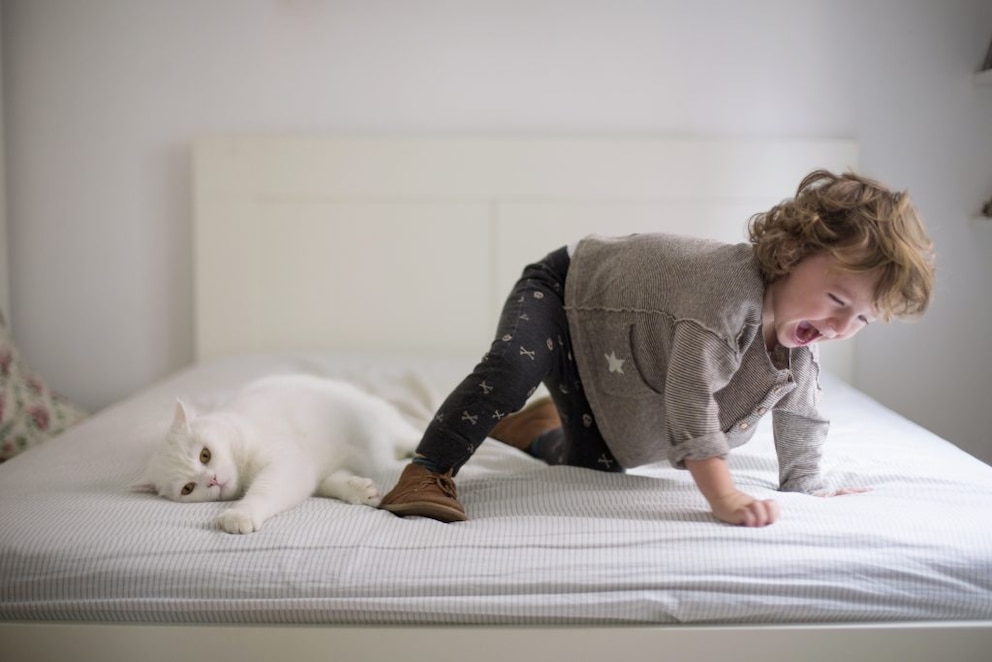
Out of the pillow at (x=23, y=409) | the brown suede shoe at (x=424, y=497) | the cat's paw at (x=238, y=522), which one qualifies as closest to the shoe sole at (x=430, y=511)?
the brown suede shoe at (x=424, y=497)

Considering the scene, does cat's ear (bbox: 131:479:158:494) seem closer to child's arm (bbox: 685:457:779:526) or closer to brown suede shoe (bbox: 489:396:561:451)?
brown suede shoe (bbox: 489:396:561:451)

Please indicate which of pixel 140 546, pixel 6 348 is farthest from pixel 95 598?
pixel 6 348

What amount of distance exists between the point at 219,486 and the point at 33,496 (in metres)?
0.27

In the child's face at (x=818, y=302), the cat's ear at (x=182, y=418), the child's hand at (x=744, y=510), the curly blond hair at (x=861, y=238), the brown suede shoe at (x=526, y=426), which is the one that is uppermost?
the curly blond hair at (x=861, y=238)

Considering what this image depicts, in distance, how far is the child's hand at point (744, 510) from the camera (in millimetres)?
1304

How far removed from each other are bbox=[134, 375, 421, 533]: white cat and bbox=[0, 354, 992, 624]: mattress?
0.04 meters

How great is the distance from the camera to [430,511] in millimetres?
1351

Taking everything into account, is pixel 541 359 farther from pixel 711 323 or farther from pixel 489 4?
pixel 489 4

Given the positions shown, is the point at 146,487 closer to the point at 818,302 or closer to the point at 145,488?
the point at 145,488

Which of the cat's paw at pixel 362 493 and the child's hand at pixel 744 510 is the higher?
the child's hand at pixel 744 510

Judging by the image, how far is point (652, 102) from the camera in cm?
269

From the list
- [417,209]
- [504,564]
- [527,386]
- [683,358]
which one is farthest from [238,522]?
[417,209]

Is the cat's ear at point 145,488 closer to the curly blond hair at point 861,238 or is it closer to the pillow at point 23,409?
the pillow at point 23,409

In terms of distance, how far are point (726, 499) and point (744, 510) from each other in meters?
0.03
